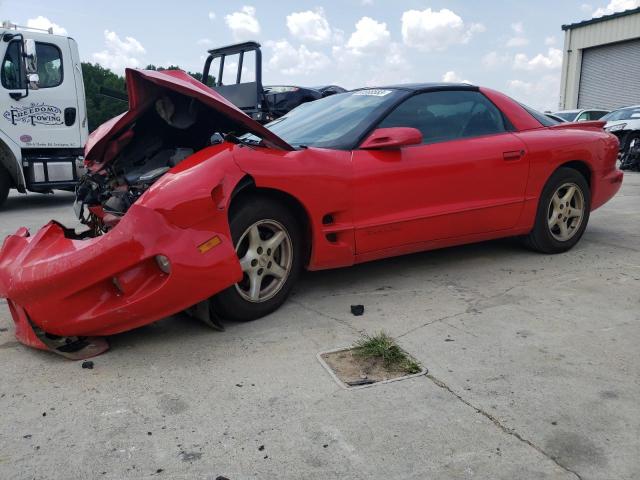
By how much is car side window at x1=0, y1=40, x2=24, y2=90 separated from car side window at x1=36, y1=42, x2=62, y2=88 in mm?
340

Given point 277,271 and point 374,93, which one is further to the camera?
point 374,93

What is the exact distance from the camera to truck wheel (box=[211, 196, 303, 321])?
3.34 m

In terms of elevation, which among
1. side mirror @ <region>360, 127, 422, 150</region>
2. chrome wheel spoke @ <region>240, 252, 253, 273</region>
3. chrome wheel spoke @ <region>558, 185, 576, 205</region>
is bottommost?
chrome wheel spoke @ <region>240, 252, 253, 273</region>

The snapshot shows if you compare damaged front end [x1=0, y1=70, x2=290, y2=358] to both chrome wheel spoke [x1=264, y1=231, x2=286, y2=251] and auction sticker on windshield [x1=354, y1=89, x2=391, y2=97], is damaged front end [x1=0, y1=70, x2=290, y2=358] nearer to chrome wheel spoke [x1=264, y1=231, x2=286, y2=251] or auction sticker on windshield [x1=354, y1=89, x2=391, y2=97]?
chrome wheel spoke [x1=264, y1=231, x2=286, y2=251]

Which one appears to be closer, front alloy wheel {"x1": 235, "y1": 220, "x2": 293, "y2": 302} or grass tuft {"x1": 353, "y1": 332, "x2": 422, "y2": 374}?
grass tuft {"x1": 353, "y1": 332, "x2": 422, "y2": 374}

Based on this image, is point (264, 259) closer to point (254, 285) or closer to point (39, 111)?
point (254, 285)

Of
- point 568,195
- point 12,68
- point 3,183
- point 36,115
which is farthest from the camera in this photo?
point 3,183

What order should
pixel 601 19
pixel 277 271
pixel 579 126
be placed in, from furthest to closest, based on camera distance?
pixel 601 19 → pixel 579 126 → pixel 277 271

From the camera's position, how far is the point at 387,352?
299 cm

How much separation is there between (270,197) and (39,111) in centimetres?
617

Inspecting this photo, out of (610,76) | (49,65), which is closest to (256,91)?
(49,65)

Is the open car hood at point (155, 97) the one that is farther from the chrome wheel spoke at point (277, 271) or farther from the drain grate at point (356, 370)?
the drain grate at point (356, 370)

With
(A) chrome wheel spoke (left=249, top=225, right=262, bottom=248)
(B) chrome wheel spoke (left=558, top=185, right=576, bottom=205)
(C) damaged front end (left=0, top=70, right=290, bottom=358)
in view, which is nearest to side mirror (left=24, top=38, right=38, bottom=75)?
(C) damaged front end (left=0, top=70, right=290, bottom=358)

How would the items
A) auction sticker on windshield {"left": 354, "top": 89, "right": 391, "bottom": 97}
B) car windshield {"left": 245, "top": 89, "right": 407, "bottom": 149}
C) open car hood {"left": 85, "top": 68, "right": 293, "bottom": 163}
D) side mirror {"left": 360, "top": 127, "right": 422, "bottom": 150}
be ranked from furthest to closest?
auction sticker on windshield {"left": 354, "top": 89, "right": 391, "bottom": 97}
car windshield {"left": 245, "top": 89, "right": 407, "bottom": 149}
side mirror {"left": 360, "top": 127, "right": 422, "bottom": 150}
open car hood {"left": 85, "top": 68, "right": 293, "bottom": 163}
